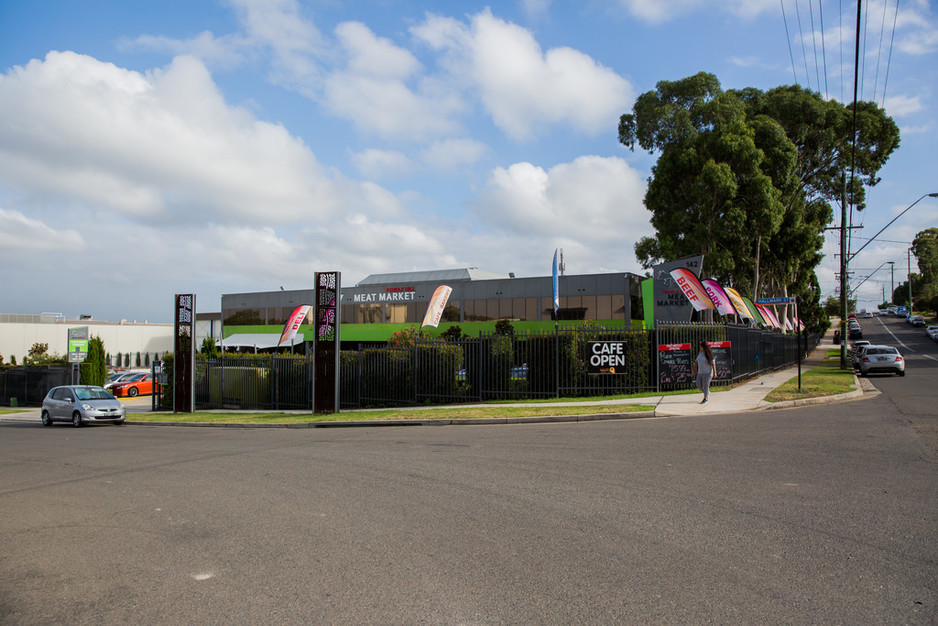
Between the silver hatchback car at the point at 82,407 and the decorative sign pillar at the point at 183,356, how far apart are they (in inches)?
113

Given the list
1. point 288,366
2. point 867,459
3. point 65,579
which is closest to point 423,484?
point 65,579

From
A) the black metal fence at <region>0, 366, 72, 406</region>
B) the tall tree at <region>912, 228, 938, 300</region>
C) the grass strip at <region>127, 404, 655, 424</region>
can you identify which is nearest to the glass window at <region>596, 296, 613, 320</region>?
the grass strip at <region>127, 404, 655, 424</region>

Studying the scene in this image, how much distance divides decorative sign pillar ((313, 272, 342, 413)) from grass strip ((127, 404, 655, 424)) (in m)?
0.70

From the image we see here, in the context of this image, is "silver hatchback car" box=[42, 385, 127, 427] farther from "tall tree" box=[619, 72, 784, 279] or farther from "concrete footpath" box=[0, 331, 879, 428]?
"tall tree" box=[619, 72, 784, 279]

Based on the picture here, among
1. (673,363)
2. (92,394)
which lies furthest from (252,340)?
(673,363)

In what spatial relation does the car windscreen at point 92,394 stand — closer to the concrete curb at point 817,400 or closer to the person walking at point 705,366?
the person walking at point 705,366

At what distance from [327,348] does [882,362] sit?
2349 centimetres

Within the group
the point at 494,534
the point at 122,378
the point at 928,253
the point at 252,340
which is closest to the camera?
the point at 494,534

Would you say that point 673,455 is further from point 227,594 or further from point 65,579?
point 65,579

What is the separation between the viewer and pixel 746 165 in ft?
111

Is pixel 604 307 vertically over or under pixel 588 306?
under

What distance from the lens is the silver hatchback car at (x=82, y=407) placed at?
22203 millimetres

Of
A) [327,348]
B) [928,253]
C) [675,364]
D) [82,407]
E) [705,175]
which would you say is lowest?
[82,407]

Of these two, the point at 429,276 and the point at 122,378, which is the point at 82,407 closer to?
the point at 122,378
